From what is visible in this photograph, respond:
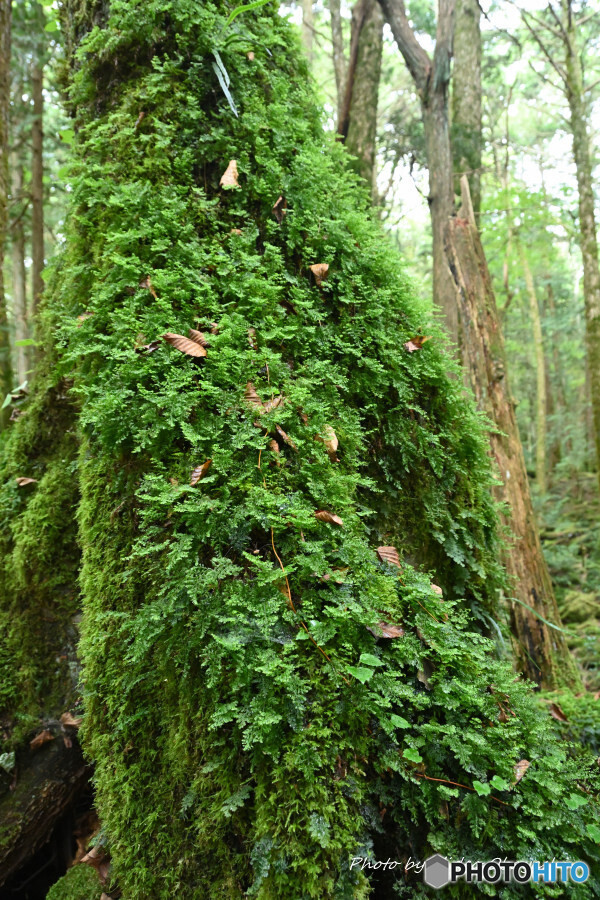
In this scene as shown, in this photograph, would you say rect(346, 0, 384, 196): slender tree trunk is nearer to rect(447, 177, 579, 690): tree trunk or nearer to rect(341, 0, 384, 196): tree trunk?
rect(341, 0, 384, 196): tree trunk

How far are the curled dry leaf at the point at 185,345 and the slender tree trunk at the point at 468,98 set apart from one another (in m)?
5.83

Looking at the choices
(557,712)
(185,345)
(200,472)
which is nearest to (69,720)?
(200,472)

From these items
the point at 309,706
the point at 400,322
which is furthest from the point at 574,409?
the point at 309,706

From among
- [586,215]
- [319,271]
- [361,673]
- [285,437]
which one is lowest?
[361,673]

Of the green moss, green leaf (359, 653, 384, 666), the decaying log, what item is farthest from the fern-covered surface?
the green moss

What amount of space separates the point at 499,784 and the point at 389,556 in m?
0.86

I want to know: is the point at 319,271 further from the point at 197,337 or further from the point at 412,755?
the point at 412,755

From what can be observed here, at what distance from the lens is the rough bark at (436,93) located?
5516mm

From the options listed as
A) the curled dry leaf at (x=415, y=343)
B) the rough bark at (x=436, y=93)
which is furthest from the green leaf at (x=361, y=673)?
the rough bark at (x=436, y=93)

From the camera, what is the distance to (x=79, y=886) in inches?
85.2

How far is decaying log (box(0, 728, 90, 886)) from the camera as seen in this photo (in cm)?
244

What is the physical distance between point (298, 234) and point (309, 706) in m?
2.16

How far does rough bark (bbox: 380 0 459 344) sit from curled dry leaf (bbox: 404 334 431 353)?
2.95 metres

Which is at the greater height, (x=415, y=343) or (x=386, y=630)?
(x=415, y=343)
